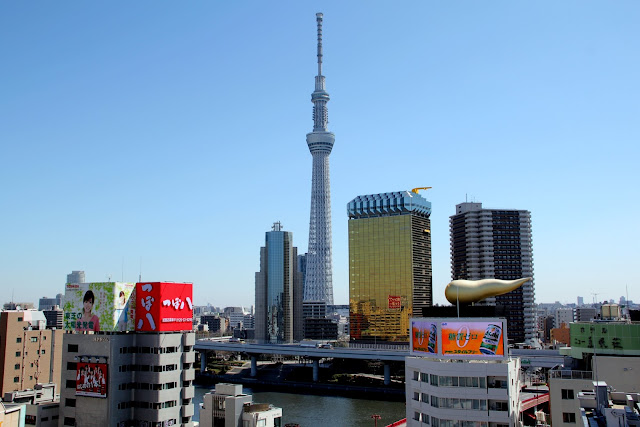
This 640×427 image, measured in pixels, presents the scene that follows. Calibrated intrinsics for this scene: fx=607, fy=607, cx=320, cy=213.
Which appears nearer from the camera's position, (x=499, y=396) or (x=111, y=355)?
(x=499, y=396)

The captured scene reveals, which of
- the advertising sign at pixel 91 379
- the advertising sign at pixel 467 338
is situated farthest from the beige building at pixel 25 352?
the advertising sign at pixel 467 338

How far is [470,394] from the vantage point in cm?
3747

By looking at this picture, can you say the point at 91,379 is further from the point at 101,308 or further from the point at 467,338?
the point at 467,338

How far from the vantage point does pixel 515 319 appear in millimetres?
144500

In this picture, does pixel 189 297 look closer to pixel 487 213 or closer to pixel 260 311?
pixel 487 213

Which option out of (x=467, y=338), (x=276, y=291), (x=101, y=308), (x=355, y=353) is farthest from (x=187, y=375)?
(x=276, y=291)

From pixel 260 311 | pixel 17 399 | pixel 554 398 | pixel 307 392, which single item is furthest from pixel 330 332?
pixel 554 398

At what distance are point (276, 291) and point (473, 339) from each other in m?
144

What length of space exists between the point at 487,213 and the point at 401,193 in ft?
72.0

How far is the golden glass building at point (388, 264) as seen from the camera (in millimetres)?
148125

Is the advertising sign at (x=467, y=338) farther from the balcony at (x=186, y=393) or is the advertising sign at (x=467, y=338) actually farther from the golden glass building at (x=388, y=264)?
the golden glass building at (x=388, y=264)

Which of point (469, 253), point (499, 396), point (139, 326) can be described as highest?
point (469, 253)

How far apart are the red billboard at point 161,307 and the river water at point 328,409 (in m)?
20.9

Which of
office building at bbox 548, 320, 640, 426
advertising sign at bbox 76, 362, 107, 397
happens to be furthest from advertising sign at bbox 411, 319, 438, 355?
advertising sign at bbox 76, 362, 107, 397
